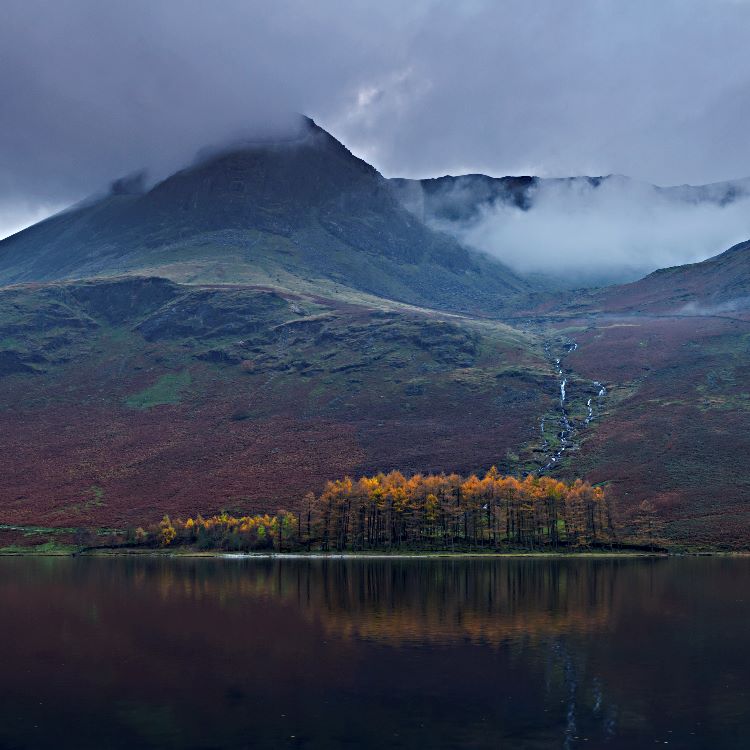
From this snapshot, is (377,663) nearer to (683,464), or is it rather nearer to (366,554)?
(366,554)

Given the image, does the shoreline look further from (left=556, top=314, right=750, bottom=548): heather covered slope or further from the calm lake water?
the calm lake water

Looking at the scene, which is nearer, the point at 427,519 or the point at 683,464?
the point at 427,519

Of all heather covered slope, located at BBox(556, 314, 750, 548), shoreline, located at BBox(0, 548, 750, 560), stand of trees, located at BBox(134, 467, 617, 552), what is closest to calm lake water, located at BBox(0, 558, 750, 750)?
shoreline, located at BBox(0, 548, 750, 560)

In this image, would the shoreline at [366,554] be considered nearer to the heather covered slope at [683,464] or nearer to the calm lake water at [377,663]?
the heather covered slope at [683,464]

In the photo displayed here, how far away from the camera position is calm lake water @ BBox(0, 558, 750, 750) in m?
38.8

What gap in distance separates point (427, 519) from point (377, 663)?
279 ft

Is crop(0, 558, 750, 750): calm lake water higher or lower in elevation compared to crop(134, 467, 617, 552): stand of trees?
lower

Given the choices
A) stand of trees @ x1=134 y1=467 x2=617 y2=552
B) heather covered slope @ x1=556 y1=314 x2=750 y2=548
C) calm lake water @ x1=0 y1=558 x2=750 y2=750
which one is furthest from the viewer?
heather covered slope @ x1=556 y1=314 x2=750 y2=548

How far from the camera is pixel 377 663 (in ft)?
171

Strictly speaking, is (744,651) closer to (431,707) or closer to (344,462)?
(431,707)

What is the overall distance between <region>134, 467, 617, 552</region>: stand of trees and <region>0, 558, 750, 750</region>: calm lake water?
4216 centimetres

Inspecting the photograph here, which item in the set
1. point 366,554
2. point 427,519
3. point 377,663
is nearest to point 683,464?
point 427,519

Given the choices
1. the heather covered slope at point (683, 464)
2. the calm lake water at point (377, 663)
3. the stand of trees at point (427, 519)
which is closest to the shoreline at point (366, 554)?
the stand of trees at point (427, 519)

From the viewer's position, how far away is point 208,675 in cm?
4931
